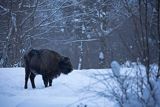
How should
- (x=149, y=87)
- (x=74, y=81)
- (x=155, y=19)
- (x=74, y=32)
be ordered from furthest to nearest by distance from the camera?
(x=74, y=32) → (x=74, y=81) → (x=155, y=19) → (x=149, y=87)

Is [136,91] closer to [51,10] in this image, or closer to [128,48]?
[128,48]

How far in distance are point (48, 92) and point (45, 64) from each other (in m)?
2.75

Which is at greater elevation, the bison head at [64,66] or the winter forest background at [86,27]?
the winter forest background at [86,27]

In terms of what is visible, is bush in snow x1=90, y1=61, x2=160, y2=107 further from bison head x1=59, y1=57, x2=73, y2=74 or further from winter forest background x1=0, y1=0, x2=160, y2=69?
bison head x1=59, y1=57, x2=73, y2=74

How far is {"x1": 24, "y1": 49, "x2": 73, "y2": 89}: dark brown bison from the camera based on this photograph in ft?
42.8

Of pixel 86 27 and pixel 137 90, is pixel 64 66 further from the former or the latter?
pixel 86 27

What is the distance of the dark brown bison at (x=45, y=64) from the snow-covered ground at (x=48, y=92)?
1.21ft

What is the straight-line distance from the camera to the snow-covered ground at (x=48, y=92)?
7.64 meters

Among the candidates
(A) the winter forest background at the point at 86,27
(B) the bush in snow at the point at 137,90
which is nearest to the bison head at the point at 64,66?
(A) the winter forest background at the point at 86,27

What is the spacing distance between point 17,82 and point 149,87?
360 inches

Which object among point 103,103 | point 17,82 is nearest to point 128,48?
point 103,103

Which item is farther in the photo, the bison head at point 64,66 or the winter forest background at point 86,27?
the bison head at point 64,66

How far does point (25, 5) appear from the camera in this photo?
26875mm

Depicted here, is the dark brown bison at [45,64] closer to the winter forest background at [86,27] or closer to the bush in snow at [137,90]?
the winter forest background at [86,27]
